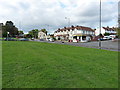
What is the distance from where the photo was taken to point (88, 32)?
64625 millimetres

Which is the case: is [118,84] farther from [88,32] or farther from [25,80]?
[88,32]

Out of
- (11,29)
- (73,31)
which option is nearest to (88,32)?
(73,31)

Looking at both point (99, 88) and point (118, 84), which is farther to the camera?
point (118, 84)

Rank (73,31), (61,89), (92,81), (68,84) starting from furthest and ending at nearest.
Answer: (73,31), (92,81), (68,84), (61,89)

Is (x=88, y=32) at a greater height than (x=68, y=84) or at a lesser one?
greater

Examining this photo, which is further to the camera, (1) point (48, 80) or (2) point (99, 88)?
(1) point (48, 80)

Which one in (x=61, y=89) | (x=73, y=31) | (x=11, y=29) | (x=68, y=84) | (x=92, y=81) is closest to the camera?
(x=61, y=89)

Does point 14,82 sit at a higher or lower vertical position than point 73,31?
lower

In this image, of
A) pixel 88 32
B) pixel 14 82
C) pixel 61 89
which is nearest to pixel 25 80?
pixel 14 82

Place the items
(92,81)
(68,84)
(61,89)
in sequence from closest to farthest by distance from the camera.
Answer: (61,89), (68,84), (92,81)

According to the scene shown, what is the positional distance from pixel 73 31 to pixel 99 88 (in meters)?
58.9

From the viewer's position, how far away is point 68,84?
12.1ft

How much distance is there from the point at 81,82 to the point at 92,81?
0.46 m

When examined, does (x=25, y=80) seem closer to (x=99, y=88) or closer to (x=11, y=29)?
(x=99, y=88)
